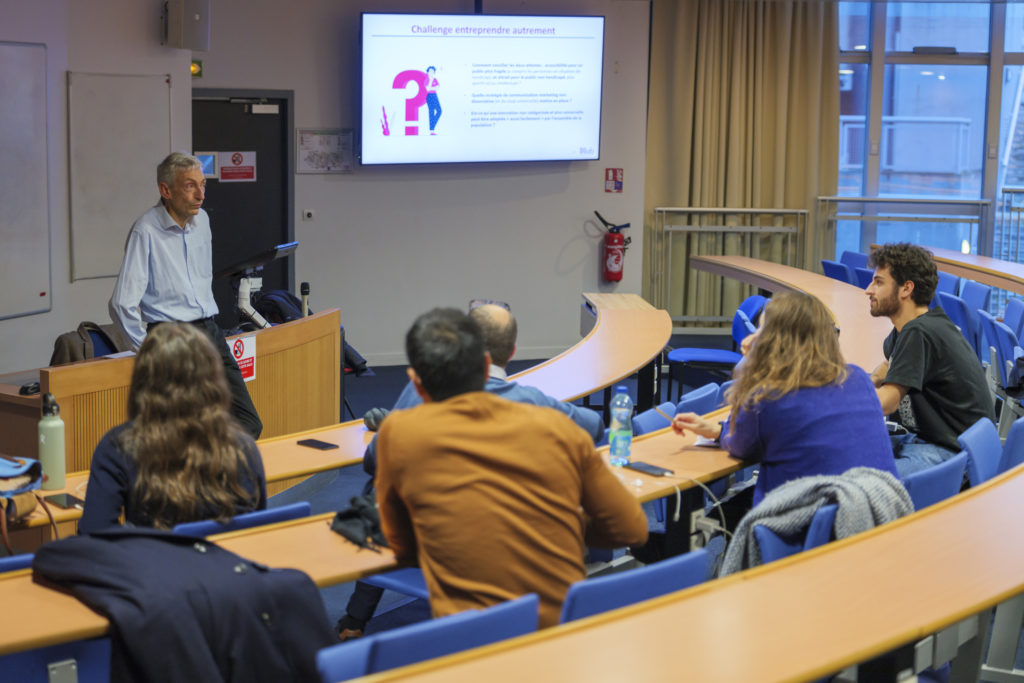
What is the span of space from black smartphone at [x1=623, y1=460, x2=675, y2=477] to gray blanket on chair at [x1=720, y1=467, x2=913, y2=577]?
0.43m

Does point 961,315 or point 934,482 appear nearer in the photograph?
point 934,482

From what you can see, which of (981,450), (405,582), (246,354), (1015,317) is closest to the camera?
(405,582)

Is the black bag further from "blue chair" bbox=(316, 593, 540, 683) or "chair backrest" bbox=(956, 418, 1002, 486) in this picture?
"chair backrest" bbox=(956, 418, 1002, 486)

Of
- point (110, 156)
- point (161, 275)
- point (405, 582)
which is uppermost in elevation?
point (110, 156)

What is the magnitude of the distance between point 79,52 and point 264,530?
448cm

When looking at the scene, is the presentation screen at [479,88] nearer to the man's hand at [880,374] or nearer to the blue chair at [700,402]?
A: the blue chair at [700,402]

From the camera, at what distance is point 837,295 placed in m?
7.17

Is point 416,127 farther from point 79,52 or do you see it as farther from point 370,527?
point 370,527

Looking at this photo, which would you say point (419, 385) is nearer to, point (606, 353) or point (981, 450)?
point (981, 450)

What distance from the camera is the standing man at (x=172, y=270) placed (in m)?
4.26

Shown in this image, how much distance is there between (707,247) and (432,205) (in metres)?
→ 2.68

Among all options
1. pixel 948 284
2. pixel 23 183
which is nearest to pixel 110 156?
pixel 23 183

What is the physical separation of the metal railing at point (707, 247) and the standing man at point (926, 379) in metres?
5.94

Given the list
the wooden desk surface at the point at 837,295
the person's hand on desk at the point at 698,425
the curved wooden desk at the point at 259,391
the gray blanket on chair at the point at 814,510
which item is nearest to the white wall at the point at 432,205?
the wooden desk surface at the point at 837,295
